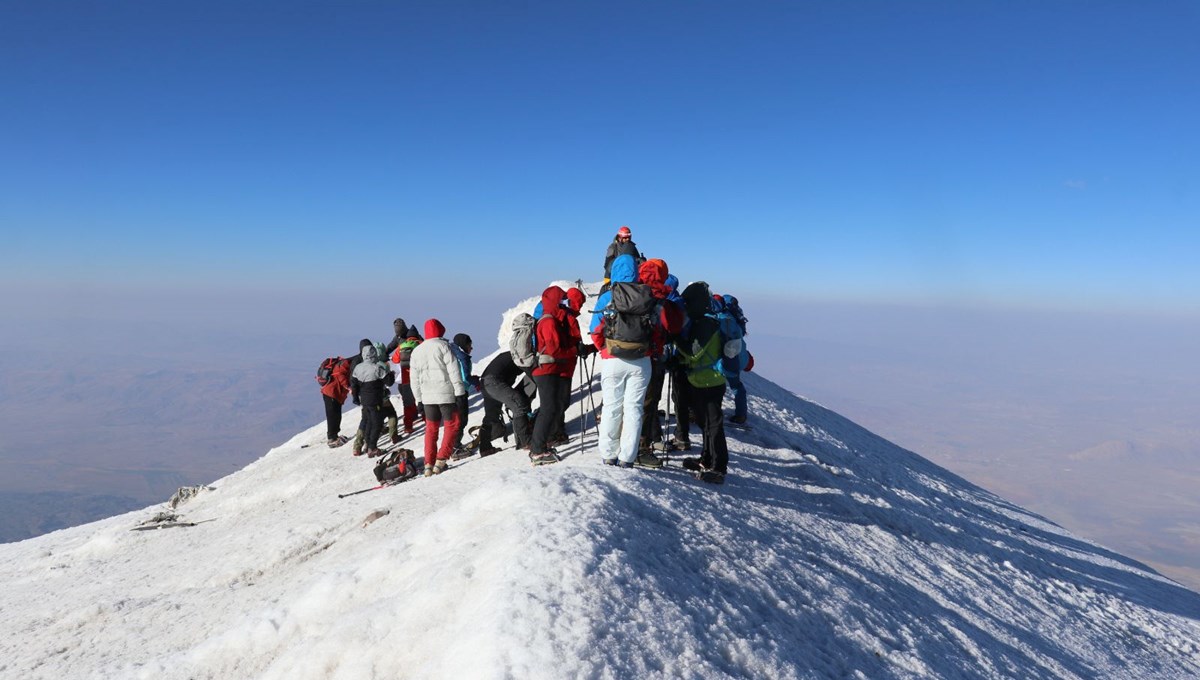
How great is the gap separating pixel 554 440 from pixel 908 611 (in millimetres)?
6405

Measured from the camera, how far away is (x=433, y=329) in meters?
11.0

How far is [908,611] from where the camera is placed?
673cm

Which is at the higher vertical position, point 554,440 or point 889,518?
point 554,440

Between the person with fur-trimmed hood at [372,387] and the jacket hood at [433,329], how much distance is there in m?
4.15

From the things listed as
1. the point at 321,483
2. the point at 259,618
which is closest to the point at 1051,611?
the point at 259,618

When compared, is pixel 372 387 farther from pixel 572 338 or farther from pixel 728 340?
pixel 728 340

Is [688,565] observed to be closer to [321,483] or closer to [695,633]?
[695,633]

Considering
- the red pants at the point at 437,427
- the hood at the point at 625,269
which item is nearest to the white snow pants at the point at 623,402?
the hood at the point at 625,269

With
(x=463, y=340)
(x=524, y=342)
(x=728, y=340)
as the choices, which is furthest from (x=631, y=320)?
(x=463, y=340)

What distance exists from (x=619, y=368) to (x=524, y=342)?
9.56ft

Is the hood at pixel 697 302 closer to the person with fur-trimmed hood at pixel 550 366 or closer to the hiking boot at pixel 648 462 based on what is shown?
the hiking boot at pixel 648 462

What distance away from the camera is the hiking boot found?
835 cm

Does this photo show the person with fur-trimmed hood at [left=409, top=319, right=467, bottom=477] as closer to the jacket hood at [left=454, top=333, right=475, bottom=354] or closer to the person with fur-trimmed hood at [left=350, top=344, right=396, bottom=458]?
the jacket hood at [left=454, top=333, right=475, bottom=354]

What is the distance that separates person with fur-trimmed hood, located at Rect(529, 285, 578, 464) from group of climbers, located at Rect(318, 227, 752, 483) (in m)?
0.02
